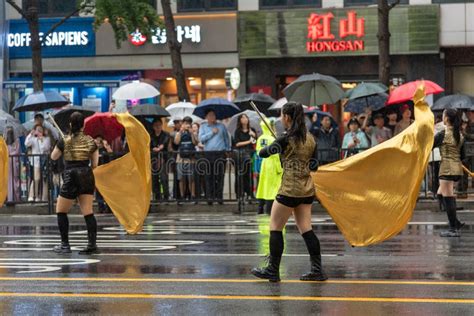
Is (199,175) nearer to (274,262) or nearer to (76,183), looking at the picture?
(76,183)

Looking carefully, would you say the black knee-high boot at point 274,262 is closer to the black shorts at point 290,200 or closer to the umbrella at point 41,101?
the black shorts at point 290,200

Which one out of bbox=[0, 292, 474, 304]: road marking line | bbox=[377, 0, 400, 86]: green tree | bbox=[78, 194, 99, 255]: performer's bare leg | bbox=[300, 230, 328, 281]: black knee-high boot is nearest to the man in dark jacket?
bbox=[377, 0, 400, 86]: green tree

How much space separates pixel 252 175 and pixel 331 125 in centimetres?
198

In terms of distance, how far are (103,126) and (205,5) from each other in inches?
602

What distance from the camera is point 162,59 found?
126 feet

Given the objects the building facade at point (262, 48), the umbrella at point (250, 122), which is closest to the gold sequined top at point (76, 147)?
the umbrella at point (250, 122)

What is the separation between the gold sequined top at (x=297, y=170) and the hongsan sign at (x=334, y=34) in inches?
986

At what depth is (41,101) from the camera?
1019 inches

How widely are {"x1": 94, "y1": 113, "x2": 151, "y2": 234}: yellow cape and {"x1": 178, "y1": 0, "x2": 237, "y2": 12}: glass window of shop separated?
70.0ft

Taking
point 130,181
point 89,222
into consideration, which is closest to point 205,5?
point 130,181

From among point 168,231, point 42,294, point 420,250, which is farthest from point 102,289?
point 168,231

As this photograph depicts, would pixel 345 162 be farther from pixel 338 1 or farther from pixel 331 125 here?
pixel 338 1

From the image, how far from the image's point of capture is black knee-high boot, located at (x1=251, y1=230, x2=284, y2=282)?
11.6 meters

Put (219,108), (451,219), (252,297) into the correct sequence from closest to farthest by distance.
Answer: (252,297) < (451,219) < (219,108)
